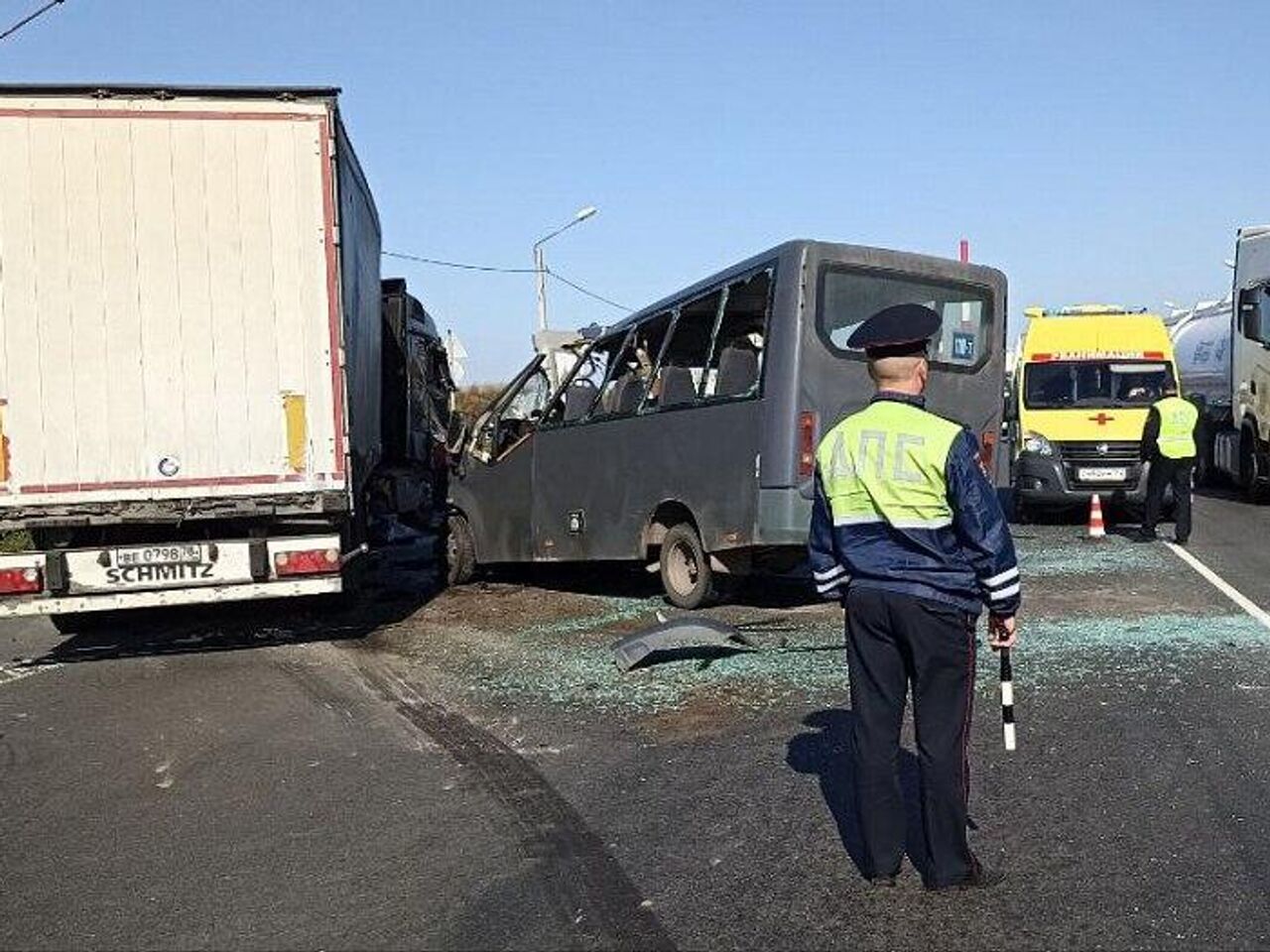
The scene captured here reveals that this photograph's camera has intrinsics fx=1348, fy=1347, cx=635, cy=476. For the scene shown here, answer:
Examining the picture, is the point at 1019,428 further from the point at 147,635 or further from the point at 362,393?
the point at 147,635

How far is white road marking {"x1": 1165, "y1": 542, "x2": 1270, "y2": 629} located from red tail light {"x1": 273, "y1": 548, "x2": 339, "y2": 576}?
5.87 m

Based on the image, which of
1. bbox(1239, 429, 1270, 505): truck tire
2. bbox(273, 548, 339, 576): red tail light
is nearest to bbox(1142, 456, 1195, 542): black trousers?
bbox(1239, 429, 1270, 505): truck tire

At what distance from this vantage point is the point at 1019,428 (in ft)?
53.3

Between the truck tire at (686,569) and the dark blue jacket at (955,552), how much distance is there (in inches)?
206

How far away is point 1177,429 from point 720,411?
6.74 m

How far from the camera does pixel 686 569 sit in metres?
9.73

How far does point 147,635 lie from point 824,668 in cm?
515

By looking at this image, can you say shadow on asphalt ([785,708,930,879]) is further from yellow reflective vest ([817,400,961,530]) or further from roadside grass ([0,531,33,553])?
roadside grass ([0,531,33,553])

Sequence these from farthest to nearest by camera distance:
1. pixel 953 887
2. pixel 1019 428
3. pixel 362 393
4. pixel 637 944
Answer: pixel 1019 428
pixel 362 393
pixel 953 887
pixel 637 944

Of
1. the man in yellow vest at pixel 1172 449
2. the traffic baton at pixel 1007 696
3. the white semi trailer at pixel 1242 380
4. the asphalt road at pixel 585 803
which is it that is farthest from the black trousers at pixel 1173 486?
the traffic baton at pixel 1007 696

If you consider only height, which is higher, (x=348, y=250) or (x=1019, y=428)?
(x=348, y=250)

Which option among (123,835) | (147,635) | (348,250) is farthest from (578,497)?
(123,835)

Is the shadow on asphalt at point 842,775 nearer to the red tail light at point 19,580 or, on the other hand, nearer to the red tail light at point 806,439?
the red tail light at point 806,439

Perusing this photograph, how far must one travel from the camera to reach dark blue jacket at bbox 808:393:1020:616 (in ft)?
12.8
